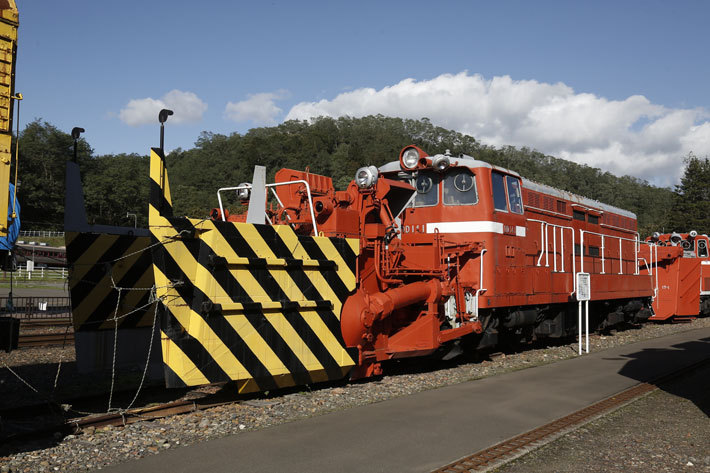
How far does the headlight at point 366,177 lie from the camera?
26.9 feet

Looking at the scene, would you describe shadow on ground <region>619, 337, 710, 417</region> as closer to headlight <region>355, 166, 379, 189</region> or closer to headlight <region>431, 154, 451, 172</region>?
headlight <region>431, 154, 451, 172</region>

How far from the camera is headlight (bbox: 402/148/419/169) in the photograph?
1009 cm

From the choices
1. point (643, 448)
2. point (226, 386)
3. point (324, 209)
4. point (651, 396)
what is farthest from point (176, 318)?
point (651, 396)

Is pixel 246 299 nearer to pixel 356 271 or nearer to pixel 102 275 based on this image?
pixel 356 271

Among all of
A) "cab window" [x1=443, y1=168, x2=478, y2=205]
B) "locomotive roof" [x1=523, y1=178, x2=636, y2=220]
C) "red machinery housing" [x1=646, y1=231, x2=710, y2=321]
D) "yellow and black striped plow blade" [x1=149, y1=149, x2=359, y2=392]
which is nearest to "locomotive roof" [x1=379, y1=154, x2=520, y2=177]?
"cab window" [x1=443, y1=168, x2=478, y2=205]

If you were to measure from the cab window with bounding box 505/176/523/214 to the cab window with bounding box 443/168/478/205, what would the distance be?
1.06 metres

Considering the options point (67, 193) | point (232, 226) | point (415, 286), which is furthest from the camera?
point (415, 286)

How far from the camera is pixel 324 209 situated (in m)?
7.98

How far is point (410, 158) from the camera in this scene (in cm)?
1016

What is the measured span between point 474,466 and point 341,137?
3536 inches

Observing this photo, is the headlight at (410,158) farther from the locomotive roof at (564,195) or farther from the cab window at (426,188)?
the locomotive roof at (564,195)

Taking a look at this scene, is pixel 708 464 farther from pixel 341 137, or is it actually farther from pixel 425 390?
pixel 341 137

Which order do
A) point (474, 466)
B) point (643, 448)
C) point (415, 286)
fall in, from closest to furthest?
point (474, 466)
point (643, 448)
point (415, 286)

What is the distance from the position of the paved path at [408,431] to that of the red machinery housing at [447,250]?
1200 mm
